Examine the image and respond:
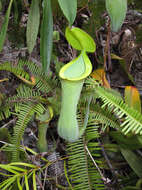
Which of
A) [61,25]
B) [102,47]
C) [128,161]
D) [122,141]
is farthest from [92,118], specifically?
[61,25]

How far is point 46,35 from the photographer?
3.23 feet

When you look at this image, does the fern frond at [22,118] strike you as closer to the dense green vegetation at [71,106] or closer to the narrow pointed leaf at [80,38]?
the dense green vegetation at [71,106]

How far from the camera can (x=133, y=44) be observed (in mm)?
1764

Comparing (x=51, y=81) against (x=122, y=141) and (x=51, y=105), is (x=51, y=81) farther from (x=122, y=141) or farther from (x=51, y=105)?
(x=122, y=141)

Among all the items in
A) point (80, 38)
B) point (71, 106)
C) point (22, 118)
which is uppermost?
point (80, 38)

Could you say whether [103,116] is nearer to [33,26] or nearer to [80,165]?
[80,165]

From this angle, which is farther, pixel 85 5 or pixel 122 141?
pixel 85 5

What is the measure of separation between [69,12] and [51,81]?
0.63 meters

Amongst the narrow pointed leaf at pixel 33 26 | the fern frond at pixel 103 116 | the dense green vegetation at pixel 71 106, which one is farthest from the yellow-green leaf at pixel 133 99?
the narrow pointed leaf at pixel 33 26

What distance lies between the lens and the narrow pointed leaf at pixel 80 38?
0.86 m

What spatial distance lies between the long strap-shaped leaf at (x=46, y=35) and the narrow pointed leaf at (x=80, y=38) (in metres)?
0.11

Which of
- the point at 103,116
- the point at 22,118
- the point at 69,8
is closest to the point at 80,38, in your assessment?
the point at 69,8

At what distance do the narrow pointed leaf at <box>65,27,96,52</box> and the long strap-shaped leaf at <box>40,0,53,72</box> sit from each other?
115 mm

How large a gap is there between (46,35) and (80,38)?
18cm
